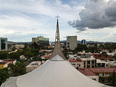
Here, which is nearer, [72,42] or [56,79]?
[56,79]

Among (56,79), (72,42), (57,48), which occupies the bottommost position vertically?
(56,79)

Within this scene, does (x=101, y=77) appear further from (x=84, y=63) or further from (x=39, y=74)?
(x=39, y=74)

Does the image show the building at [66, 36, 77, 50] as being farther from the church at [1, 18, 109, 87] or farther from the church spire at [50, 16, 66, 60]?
the church at [1, 18, 109, 87]

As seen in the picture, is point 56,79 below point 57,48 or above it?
below

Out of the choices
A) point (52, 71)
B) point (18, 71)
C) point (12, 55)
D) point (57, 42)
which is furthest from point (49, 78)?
point (12, 55)

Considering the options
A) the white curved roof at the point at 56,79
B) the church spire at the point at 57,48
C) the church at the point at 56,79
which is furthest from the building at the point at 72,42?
the white curved roof at the point at 56,79

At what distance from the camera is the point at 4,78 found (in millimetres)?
13500

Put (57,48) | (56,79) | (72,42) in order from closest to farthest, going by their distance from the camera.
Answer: (56,79) < (57,48) < (72,42)

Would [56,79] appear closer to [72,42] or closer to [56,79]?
[56,79]

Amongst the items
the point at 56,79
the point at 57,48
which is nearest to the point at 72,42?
the point at 57,48

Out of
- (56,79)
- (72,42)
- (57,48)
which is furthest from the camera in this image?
(72,42)

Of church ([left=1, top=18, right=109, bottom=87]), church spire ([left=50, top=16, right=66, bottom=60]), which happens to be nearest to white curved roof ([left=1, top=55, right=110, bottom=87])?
church ([left=1, top=18, right=109, bottom=87])

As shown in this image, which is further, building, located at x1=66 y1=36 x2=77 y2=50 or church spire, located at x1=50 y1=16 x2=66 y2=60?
building, located at x1=66 y1=36 x2=77 y2=50

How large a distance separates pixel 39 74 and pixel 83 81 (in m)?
4.17
